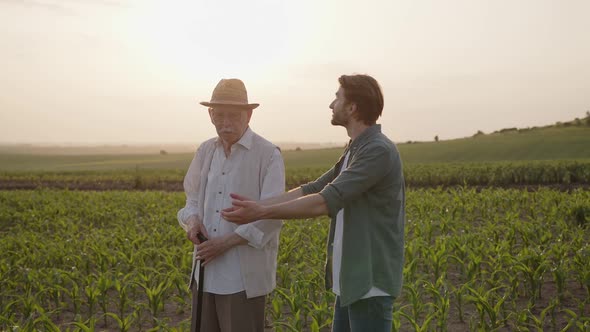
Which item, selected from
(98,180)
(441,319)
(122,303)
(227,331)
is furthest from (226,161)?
(98,180)

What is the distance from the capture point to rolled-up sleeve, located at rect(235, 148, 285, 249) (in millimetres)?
3791

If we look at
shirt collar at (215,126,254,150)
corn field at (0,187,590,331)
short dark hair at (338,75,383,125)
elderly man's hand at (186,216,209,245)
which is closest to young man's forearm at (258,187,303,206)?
shirt collar at (215,126,254,150)

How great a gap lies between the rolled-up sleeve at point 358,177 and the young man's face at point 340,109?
249 millimetres

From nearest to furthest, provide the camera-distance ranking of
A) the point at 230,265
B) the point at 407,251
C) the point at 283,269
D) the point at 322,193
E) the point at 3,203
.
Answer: the point at 322,193
the point at 230,265
the point at 283,269
the point at 407,251
the point at 3,203

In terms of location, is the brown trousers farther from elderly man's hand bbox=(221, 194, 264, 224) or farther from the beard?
the beard

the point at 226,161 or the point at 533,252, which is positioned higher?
the point at 226,161

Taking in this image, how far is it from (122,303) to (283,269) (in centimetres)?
213

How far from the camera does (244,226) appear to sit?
12.4ft

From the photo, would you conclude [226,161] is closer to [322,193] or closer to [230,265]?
[230,265]

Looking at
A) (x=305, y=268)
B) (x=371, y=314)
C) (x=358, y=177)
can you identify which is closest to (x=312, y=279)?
(x=305, y=268)

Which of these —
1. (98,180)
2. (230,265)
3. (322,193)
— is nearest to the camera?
(322,193)

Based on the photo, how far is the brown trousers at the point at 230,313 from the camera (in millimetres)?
3920

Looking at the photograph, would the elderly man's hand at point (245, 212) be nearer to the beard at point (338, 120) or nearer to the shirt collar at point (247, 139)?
the beard at point (338, 120)

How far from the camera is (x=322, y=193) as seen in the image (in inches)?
117
